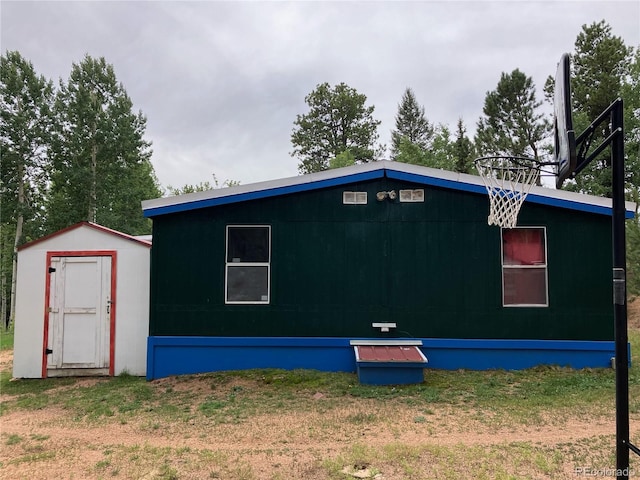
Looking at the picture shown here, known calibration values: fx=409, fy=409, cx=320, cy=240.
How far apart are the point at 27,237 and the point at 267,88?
12845 millimetres

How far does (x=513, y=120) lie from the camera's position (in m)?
20.5

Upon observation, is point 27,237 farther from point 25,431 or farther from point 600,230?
point 600,230

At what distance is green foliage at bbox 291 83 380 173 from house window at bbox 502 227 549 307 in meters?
21.4

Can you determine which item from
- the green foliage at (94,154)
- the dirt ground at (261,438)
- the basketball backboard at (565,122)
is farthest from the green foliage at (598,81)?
the green foliage at (94,154)

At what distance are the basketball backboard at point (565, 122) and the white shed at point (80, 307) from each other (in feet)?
18.7

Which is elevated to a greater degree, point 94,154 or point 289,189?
point 94,154

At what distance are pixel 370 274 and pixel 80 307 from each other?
14.9ft

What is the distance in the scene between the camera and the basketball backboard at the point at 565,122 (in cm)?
295

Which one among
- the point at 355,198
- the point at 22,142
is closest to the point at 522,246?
the point at 355,198

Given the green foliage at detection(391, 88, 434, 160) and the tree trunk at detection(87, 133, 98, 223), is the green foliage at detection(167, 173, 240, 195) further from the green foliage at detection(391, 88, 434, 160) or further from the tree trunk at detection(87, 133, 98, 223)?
the green foliage at detection(391, 88, 434, 160)

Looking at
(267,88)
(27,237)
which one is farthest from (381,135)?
(27,237)

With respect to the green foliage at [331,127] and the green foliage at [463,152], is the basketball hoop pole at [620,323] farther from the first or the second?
the green foliage at [331,127]

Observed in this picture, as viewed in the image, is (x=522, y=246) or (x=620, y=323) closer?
(x=620, y=323)

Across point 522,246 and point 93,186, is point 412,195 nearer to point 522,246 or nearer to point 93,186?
point 522,246
